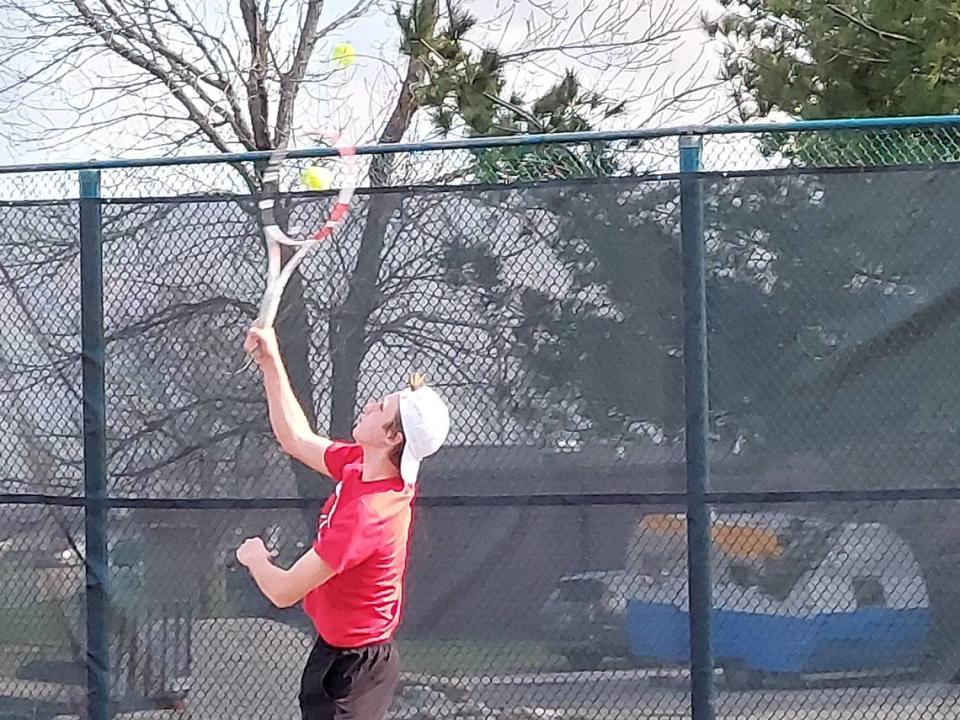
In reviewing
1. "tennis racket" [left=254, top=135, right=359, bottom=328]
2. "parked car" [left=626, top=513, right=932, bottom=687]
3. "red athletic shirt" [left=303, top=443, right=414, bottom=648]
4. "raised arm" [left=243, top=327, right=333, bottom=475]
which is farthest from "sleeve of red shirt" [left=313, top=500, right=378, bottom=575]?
"parked car" [left=626, top=513, right=932, bottom=687]

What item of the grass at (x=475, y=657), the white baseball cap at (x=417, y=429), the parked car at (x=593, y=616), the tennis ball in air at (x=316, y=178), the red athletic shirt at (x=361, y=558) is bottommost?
the grass at (x=475, y=657)

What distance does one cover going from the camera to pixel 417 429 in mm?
3938

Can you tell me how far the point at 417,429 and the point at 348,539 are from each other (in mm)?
343

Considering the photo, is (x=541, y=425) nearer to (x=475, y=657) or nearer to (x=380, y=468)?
(x=475, y=657)

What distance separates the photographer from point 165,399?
17.1 feet

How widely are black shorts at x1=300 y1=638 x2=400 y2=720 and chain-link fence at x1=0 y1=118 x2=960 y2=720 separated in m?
0.97

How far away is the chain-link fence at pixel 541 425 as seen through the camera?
4.85 metres

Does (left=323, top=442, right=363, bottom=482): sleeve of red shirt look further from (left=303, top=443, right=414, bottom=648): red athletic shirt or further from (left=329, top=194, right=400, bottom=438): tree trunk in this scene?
(left=329, top=194, right=400, bottom=438): tree trunk

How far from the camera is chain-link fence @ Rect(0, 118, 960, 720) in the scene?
485 centimetres

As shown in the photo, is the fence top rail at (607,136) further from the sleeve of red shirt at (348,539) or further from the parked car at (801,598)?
the sleeve of red shirt at (348,539)

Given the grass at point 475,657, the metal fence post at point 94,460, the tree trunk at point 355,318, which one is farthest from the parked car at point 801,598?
the metal fence post at point 94,460

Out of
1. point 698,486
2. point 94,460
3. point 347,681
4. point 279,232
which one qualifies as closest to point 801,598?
point 698,486

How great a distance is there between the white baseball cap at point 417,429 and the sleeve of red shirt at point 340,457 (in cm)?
25

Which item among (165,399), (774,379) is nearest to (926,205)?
(774,379)
